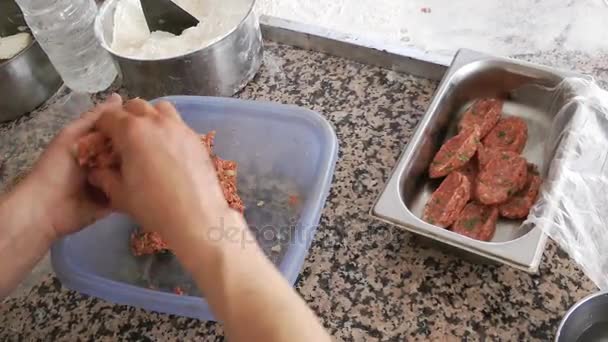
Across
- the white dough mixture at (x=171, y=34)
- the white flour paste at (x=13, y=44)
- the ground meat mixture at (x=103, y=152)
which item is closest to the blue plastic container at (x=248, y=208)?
the ground meat mixture at (x=103, y=152)

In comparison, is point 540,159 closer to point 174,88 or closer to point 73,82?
point 174,88

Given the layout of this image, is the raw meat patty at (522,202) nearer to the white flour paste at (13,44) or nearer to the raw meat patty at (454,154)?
the raw meat patty at (454,154)

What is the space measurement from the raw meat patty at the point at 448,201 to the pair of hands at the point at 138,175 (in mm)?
330

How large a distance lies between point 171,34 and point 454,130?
0.53 m

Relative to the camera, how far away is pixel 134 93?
1.01 metres

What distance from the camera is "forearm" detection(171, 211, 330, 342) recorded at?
0.46 meters

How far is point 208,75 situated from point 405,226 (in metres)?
0.46

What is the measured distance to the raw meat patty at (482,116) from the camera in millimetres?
847

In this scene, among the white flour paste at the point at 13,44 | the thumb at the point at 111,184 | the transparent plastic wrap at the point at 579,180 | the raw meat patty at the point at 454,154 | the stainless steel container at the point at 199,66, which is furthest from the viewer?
the white flour paste at the point at 13,44

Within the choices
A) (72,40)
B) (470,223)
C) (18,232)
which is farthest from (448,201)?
(72,40)

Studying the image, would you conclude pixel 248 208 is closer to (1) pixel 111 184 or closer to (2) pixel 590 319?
(1) pixel 111 184

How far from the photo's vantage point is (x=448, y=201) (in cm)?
74

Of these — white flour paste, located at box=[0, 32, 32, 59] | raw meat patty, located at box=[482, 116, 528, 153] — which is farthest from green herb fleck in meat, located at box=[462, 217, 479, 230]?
white flour paste, located at box=[0, 32, 32, 59]

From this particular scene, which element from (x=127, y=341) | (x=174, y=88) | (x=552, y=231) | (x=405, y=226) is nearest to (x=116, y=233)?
(x=127, y=341)
